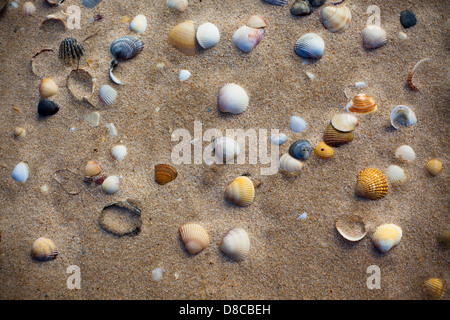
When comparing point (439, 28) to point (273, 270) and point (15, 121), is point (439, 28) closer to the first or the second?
point (273, 270)

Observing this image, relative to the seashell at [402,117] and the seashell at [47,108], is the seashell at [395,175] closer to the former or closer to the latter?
the seashell at [402,117]

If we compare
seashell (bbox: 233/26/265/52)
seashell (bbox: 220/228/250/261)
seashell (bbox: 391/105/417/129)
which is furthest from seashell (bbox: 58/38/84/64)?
seashell (bbox: 391/105/417/129)

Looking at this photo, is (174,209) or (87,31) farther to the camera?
(87,31)

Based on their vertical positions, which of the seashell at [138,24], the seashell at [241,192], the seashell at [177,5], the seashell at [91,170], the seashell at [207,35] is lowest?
the seashell at [241,192]

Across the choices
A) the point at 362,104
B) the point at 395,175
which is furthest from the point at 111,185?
the point at 395,175

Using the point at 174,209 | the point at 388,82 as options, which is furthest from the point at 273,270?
the point at 388,82

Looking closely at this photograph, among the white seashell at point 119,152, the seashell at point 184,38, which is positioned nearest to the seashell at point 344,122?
the seashell at point 184,38

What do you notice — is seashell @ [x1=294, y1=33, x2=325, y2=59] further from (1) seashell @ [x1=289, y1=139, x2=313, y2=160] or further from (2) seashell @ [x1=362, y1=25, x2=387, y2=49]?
(1) seashell @ [x1=289, y1=139, x2=313, y2=160]
